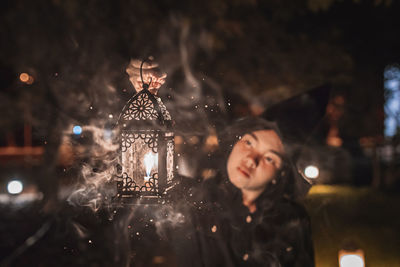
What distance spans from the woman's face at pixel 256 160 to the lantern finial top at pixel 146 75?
83cm

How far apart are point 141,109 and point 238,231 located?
1.33 metres

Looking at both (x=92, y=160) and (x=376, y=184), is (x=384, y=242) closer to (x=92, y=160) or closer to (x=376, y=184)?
(x=92, y=160)

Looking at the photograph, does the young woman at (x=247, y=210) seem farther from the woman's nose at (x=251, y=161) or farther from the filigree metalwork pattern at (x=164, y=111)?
the filigree metalwork pattern at (x=164, y=111)

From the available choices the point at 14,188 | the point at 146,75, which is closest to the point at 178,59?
the point at 146,75

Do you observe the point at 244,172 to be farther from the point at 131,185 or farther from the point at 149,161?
the point at 131,185

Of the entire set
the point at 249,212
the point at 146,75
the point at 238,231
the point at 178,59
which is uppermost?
the point at 178,59

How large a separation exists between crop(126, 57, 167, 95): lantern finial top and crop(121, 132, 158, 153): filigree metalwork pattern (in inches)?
15.2

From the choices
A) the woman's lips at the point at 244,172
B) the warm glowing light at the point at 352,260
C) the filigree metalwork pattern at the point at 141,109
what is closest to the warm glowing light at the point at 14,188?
the filigree metalwork pattern at the point at 141,109

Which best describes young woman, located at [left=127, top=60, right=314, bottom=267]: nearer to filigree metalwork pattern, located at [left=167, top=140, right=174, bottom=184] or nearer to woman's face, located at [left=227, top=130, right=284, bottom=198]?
woman's face, located at [left=227, top=130, right=284, bottom=198]

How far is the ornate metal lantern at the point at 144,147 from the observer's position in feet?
9.46

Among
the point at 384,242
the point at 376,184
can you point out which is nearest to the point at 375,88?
the point at 376,184

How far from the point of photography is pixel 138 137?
9.57 feet

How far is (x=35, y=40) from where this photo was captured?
6.39 m

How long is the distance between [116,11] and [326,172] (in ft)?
28.2
